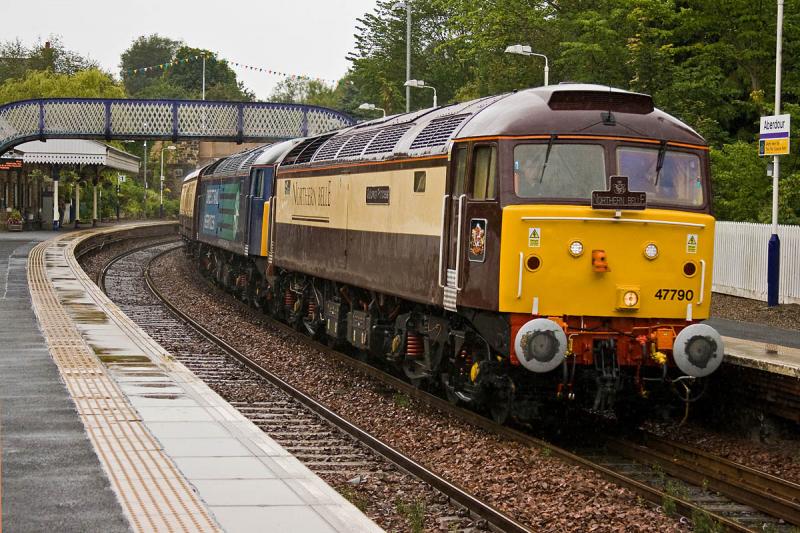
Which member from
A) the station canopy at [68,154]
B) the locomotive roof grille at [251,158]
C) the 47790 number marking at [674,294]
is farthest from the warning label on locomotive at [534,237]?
the station canopy at [68,154]

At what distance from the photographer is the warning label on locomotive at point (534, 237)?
12250mm

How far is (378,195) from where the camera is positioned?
16.5m

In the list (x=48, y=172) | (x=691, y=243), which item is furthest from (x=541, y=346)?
(x=48, y=172)

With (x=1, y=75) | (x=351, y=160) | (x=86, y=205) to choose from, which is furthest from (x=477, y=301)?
(x=1, y=75)

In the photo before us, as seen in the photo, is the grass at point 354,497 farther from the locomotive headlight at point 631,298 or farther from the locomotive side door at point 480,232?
the locomotive headlight at point 631,298

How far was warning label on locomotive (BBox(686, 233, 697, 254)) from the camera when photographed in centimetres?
1268

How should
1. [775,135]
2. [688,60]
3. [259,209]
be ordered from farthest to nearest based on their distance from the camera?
1. [688,60]
2. [775,135]
3. [259,209]

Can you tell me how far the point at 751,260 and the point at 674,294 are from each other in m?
17.4

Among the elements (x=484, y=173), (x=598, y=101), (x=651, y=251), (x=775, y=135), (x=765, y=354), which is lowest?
(x=765, y=354)

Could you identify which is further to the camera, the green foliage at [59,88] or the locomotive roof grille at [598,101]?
the green foliage at [59,88]

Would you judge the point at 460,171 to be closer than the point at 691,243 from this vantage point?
No

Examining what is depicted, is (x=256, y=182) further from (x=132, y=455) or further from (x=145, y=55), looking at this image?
(x=145, y=55)

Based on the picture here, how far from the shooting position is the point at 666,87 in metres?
36.5

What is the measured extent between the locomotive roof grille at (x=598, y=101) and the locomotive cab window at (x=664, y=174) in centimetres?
55
